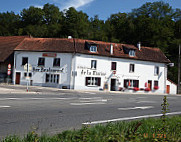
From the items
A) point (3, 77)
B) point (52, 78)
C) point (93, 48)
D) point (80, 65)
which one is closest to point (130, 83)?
point (93, 48)

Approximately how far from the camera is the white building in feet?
112

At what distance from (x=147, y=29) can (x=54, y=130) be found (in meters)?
56.3

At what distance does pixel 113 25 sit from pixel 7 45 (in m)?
38.0

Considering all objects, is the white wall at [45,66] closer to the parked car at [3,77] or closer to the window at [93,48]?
the parked car at [3,77]

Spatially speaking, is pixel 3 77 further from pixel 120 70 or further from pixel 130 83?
pixel 130 83

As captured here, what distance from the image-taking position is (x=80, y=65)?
34.4 meters

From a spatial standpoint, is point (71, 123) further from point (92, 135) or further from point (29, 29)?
point (29, 29)

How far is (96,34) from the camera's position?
64.7 meters

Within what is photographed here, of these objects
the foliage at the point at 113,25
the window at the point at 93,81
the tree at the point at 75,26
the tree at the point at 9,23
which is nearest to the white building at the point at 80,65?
the window at the point at 93,81

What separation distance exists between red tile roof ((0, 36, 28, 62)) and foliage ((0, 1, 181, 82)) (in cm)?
1664

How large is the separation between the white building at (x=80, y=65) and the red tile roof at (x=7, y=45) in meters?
2.81

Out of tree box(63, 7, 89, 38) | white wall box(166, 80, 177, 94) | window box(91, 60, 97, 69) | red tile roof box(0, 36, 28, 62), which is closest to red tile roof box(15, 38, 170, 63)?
window box(91, 60, 97, 69)

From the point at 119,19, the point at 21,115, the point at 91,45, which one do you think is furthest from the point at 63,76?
the point at 119,19

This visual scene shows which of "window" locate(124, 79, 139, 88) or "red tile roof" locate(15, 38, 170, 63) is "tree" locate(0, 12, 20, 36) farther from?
"window" locate(124, 79, 139, 88)
